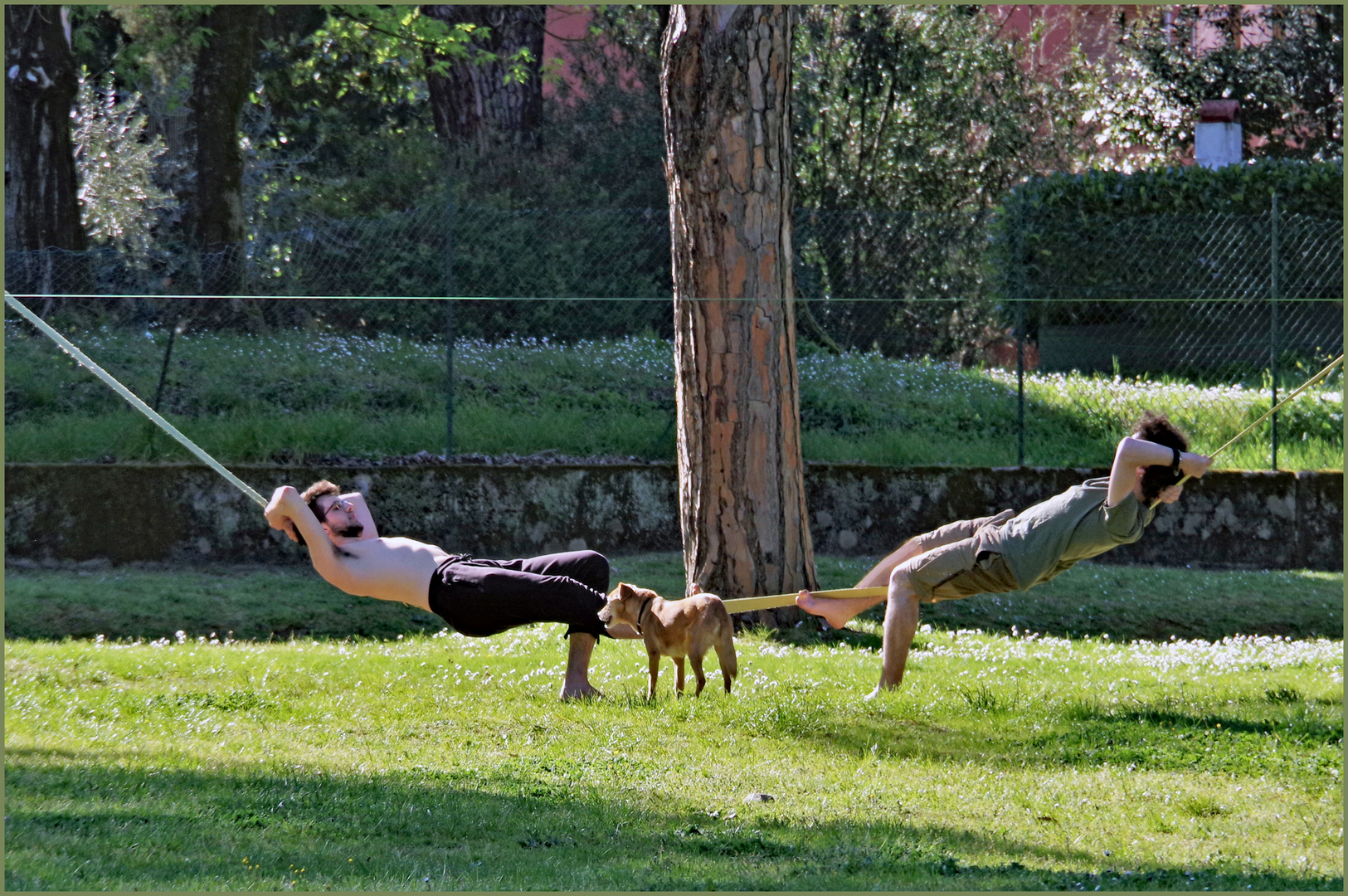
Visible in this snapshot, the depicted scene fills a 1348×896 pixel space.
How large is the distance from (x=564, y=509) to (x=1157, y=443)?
7.51 meters

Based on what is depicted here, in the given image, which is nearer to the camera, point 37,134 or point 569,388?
point 569,388

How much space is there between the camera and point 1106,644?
10.5 meters

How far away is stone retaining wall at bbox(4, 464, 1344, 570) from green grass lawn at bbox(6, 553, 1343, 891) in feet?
7.79

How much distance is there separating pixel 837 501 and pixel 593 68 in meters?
10.9

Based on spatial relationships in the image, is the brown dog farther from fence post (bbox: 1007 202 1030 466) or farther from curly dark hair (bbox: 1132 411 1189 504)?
fence post (bbox: 1007 202 1030 466)

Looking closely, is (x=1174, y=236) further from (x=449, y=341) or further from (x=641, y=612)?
(x=641, y=612)

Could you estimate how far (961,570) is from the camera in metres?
7.54

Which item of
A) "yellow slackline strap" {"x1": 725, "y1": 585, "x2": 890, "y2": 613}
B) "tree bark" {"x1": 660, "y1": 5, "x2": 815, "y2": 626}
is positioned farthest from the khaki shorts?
"tree bark" {"x1": 660, "y1": 5, "x2": 815, "y2": 626}

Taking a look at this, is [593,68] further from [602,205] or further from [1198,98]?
[1198,98]

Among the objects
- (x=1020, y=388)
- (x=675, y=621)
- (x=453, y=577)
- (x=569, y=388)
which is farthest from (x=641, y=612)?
(x=569, y=388)

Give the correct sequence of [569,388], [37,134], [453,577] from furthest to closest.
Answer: [37,134]
[569,388]
[453,577]

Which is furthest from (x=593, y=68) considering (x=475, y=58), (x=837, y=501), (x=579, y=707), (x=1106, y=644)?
(x=579, y=707)

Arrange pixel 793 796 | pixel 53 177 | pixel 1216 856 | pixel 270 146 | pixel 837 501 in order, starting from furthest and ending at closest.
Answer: pixel 270 146 < pixel 53 177 < pixel 837 501 < pixel 793 796 < pixel 1216 856

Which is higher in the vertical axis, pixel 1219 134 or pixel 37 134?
pixel 1219 134
